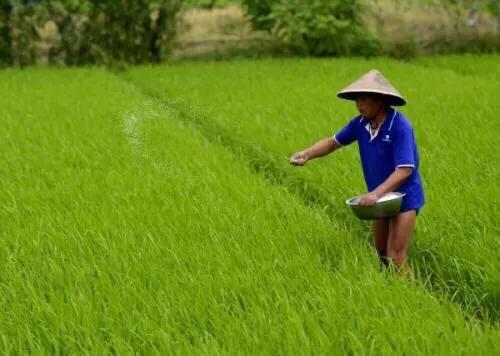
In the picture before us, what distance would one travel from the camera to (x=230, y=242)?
9.71ft

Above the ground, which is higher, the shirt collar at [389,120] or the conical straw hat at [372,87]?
the conical straw hat at [372,87]

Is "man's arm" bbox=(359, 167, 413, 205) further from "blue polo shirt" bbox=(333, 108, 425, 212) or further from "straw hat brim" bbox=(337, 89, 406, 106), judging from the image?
"straw hat brim" bbox=(337, 89, 406, 106)

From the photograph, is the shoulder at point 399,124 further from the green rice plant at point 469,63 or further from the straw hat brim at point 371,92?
the green rice plant at point 469,63

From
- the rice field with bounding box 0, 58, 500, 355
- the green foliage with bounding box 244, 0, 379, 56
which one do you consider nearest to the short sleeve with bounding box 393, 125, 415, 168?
the rice field with bounding box 0, 58, 500, 355

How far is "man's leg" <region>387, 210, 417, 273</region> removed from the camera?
8.86 feet

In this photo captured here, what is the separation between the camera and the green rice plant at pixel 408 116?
285 centimetres

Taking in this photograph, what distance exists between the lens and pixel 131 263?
2775 mm

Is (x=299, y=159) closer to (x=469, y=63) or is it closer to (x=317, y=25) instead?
(x=469, y=63)

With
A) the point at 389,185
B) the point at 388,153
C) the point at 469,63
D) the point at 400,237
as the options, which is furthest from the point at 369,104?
the point at 469,63

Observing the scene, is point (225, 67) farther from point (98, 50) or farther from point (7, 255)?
point (7, 255)

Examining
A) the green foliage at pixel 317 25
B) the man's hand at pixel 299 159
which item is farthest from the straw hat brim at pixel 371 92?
the green foliage at pixel 317 25

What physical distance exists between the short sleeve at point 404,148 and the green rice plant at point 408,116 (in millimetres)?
389

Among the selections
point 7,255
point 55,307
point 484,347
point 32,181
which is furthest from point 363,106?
point 32,181

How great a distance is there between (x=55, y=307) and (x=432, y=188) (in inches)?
79.4
